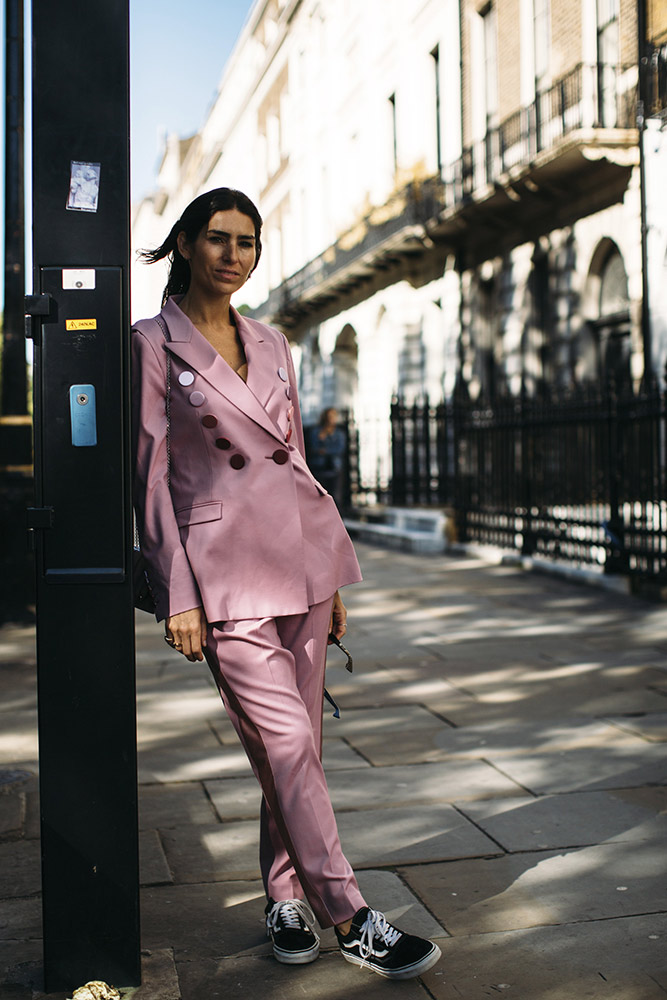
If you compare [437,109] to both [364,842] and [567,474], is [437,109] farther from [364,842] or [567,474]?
[364,842]

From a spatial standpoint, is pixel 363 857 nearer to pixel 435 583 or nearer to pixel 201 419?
pixel 201 419

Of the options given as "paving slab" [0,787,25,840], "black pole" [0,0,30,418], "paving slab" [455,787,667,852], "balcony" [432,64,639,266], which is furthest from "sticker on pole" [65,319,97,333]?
"balcony" [432,64,639,266]

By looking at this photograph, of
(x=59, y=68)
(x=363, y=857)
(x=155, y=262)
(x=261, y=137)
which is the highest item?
(x=261, y=137)

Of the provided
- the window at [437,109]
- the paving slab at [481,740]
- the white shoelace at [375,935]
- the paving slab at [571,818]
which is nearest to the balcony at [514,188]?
the window at [437,109]

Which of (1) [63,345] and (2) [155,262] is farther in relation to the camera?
(2) [155,262]

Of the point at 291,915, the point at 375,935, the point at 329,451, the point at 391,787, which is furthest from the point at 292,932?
the point at 329,451

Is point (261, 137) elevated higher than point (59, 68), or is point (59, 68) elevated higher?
point (261, 137)

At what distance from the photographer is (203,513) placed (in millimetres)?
2877

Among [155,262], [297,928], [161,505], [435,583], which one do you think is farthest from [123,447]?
[435,583]

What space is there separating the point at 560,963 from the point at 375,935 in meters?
0.46

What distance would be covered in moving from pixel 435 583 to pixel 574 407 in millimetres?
2095

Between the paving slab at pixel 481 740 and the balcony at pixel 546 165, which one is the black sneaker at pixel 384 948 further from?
the balcony at pixel 546 165

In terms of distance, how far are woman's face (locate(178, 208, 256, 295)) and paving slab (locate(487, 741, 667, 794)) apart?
7.64ft

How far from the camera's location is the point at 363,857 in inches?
145
